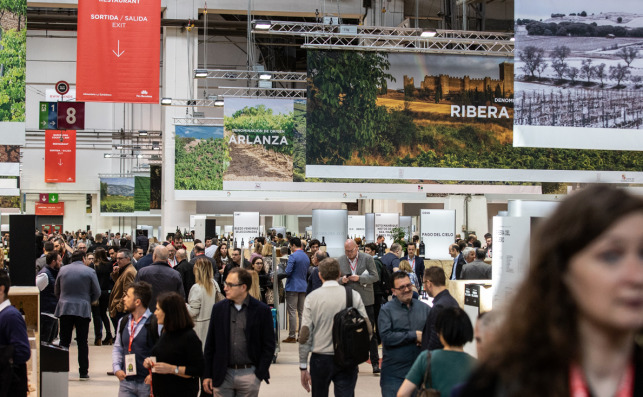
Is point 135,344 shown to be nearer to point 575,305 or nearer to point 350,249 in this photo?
point 350,249

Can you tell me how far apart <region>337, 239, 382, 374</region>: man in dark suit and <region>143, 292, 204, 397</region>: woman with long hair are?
15.3 feet

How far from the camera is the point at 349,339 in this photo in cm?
624

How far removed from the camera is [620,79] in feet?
45.5

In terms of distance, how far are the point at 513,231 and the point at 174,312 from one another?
8.73 feet

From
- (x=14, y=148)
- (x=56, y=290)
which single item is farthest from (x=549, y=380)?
(x=14, y=148)

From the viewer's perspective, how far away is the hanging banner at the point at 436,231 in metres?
18.1

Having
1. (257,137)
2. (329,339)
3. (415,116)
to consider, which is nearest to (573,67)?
(415,116)

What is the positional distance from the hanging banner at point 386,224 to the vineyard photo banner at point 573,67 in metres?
8.68

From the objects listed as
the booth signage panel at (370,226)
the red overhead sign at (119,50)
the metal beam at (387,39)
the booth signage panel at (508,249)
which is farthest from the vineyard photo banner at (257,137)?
the booth signage panel at (508,249)

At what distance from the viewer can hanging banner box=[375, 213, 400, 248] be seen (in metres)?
22.1

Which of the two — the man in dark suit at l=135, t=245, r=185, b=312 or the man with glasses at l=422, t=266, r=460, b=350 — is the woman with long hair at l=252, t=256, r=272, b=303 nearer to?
the man in dark suit at l=135, t=245, r=185, b=312

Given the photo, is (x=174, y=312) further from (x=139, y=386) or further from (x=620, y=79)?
(x=620, y=79)

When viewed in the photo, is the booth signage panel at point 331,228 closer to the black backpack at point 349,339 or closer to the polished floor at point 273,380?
the polished floor at point 273,380

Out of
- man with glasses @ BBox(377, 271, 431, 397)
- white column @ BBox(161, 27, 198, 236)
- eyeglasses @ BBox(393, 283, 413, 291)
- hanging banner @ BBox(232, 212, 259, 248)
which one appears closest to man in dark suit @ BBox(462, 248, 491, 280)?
man with glasses @ BBox(377, 271, 431, 397)
